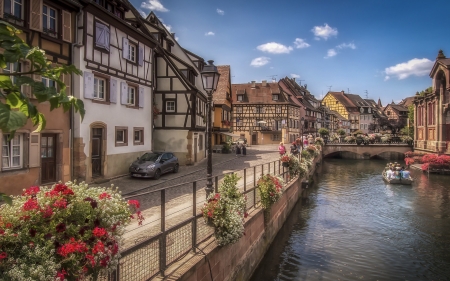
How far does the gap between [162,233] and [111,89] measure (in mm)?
13465

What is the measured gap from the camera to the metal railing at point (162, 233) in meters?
5.36

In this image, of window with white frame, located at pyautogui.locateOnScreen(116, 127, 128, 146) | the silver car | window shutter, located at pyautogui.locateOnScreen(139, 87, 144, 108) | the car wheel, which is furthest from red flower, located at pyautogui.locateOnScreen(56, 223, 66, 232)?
window shutter, located at pyautogui.locateOnScreen(139, 87, 144, 108)

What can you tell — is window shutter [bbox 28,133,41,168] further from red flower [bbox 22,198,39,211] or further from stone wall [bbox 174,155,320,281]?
red flower [bbox 22,198,39,211]

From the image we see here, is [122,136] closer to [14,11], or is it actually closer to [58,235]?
[14,11]

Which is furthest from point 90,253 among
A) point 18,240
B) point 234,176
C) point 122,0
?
point 122,0

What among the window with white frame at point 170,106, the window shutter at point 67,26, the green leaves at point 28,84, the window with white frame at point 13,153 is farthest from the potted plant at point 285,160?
the green leaves at point 28,84

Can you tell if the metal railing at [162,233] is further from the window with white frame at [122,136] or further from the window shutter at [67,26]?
the window with white frame at [122,136]

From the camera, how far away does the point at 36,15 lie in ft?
44.0

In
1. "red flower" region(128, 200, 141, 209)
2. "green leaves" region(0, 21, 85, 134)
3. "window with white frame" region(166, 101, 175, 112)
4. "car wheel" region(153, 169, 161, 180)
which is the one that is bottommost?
"car wheel" region(153, 169, 161, 180)

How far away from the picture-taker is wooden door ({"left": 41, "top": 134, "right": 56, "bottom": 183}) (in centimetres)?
1457

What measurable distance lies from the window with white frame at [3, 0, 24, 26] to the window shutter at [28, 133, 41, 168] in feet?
13.9

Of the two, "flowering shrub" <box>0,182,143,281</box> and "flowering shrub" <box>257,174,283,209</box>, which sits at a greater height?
"flowering shrub" <box>0,182,143,281</box>

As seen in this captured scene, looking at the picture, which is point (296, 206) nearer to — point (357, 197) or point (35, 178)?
point (357, 197)

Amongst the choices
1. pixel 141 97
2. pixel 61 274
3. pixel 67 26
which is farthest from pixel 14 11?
pixel 61 274
